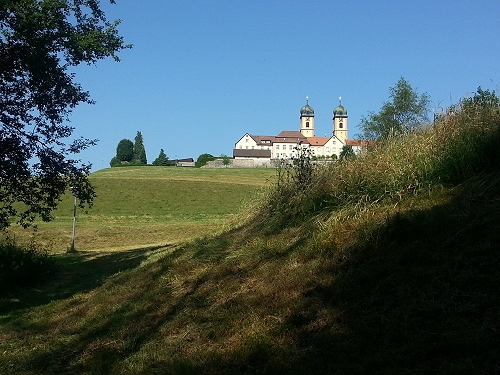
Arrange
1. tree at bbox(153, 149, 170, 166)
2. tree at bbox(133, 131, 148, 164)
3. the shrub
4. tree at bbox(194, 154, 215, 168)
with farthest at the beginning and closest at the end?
1. tree at bbox(133, 131, 148, 164)
2. tree at bbox(153, 149, 170, 166)
3. tree at bbox(194, 154, 215, 168)
4. the shrub

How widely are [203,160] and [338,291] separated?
368 feet

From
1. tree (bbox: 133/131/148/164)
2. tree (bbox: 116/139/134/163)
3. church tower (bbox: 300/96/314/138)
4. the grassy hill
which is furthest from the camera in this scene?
church tower (bbox: 300/96/314/138)

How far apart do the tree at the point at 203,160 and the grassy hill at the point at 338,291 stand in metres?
103

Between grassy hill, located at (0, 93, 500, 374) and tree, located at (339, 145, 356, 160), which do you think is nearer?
grassy hill, located at (0, 93, 500, 374)

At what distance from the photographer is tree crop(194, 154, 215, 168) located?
111 metres

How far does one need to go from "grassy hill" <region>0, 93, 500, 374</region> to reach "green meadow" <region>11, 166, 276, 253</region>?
4.41m

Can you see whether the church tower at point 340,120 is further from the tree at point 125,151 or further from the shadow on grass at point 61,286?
the shadow on grass at point 61,286

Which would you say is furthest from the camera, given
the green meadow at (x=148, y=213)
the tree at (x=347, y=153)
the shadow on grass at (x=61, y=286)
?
the green meadow at (x=148, y=213)

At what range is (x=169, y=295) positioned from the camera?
21.5 ft

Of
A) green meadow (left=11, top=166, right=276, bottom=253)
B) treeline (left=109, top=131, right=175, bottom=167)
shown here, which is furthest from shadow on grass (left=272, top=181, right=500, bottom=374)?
treeline (left=109, top=131, right=175, bottom=167)

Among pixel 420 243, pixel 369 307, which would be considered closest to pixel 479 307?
pixel 369 307

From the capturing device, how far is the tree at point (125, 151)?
15304cm

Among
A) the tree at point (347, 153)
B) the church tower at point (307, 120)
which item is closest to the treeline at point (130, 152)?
the church tower at point (307, 120)

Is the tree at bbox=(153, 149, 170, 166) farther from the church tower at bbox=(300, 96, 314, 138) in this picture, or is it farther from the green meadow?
the church tower at bbox=(300, 96, 314, 138)
